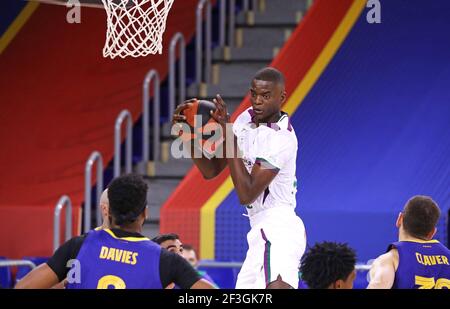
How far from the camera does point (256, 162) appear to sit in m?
6.74

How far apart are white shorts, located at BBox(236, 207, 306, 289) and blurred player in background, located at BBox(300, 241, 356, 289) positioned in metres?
1.21

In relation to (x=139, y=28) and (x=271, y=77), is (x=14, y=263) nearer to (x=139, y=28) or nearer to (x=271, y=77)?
(x=139, y=28)

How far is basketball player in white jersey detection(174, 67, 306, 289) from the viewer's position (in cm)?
662

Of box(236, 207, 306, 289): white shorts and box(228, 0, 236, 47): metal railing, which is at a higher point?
box(228, 0, 236, 47): metal railing

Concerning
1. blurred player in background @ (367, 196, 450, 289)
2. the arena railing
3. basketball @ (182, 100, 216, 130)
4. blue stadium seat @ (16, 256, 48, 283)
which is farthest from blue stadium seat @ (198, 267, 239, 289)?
blurred player in background @ (367, 196, 450, 289)

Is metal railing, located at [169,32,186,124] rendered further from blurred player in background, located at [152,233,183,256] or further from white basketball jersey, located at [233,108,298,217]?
white basketball jersey, located at [233,108,298,217]

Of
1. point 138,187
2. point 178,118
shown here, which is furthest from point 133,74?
point 138,187

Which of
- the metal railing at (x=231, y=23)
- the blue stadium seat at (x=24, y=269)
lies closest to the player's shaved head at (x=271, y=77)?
the blue stadium seat at (x=24, y=269)

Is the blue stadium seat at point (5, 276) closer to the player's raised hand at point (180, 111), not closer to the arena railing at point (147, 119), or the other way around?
the arena railing at point (147, 119)

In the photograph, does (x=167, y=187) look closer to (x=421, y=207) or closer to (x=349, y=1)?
(x=349, y=1)

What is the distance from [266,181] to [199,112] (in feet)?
1.86

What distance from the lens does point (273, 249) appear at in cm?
670

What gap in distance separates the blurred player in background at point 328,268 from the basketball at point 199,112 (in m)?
1.38

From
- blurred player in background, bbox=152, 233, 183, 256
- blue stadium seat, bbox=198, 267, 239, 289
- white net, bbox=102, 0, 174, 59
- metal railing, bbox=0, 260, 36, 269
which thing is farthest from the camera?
blue stadium seat, bbox=198, 267, 239, 289
